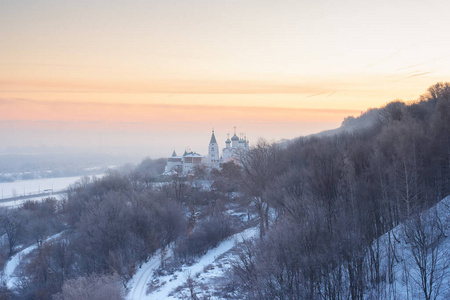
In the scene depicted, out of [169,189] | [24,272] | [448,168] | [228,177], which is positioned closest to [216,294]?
[448,168]

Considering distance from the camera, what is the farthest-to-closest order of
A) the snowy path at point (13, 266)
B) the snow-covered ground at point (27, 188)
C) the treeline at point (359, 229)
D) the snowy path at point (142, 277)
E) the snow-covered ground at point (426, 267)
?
the snow-covered ground at point (27, 188)
the snowy path at point (13, 266)
the snowy path at point (142, 277)
the treeline at point (359, 229)
the snow-covered ground at point (426, 267)

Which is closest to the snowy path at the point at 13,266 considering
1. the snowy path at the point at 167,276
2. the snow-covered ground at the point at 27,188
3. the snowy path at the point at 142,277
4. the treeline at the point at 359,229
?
the snowy path at the point at 142,277

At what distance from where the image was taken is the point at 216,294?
1838 centimetres

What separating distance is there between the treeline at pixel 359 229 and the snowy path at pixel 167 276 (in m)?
4.48

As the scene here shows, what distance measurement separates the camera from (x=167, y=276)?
2312 cm

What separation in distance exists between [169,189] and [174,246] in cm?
1404

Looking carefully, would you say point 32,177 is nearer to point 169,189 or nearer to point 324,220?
point 169,189

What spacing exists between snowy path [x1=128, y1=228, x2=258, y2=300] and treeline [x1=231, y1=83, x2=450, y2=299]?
4478 millimetres

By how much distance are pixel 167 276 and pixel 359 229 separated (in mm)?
14047

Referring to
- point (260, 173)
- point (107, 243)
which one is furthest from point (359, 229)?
point (107, 243)

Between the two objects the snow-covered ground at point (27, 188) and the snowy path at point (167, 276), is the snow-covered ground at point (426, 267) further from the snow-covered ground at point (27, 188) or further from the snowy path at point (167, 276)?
the snow-covered ground at point (27, 188)

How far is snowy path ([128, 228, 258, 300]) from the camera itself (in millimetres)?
20641

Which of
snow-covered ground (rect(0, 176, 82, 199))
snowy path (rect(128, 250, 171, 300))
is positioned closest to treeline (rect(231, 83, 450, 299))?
snowy path (rect(128, 250, 171, 300))

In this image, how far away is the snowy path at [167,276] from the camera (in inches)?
813
